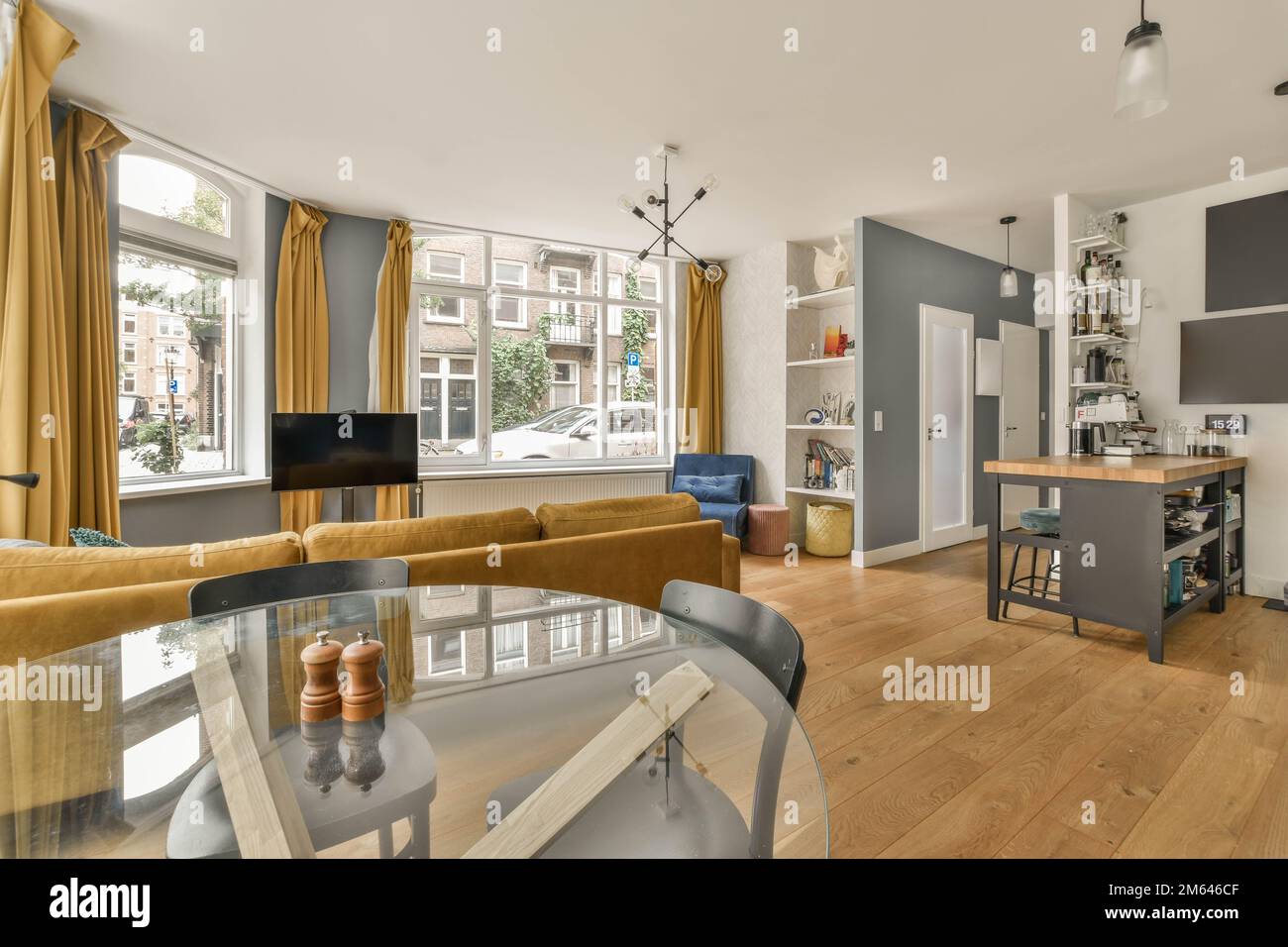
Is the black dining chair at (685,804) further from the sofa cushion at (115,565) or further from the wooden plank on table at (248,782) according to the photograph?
the sofa cushion at (115,565)

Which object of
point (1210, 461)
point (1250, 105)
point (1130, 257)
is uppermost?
point (1250, 105)

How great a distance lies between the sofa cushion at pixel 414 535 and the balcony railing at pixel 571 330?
3552mm

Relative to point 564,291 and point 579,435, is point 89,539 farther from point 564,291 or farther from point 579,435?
point 564,291

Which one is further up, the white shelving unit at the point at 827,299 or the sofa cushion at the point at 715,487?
the white shelving unit at the point at 827,299

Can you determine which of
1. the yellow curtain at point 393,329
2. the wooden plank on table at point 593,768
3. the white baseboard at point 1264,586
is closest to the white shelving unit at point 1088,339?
the white baseboard at point 1264,586

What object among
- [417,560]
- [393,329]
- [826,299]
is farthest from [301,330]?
[826,299]

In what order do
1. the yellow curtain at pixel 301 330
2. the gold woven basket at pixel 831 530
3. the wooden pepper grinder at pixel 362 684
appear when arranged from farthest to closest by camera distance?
1. the gold woven basket at pixel 831 530
2. the yellow curtain at pixel 301 330
3. the wooden pepper grinder at pixel 362 684

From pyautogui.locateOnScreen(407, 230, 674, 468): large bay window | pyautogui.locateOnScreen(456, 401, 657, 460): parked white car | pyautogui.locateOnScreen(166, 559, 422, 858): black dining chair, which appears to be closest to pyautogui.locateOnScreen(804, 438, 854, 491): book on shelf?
pyautogui.locateOnScreen(407, 230, 674, 468): large bay window

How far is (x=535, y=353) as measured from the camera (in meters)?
5.49

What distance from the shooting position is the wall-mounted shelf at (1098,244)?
396 centimetres

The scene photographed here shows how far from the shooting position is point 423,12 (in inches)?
91.8

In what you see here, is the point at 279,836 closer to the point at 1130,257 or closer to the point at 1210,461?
the point at 1210,461

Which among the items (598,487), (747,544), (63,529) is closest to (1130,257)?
(747,544)

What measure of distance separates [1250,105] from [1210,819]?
3466 millimetres
